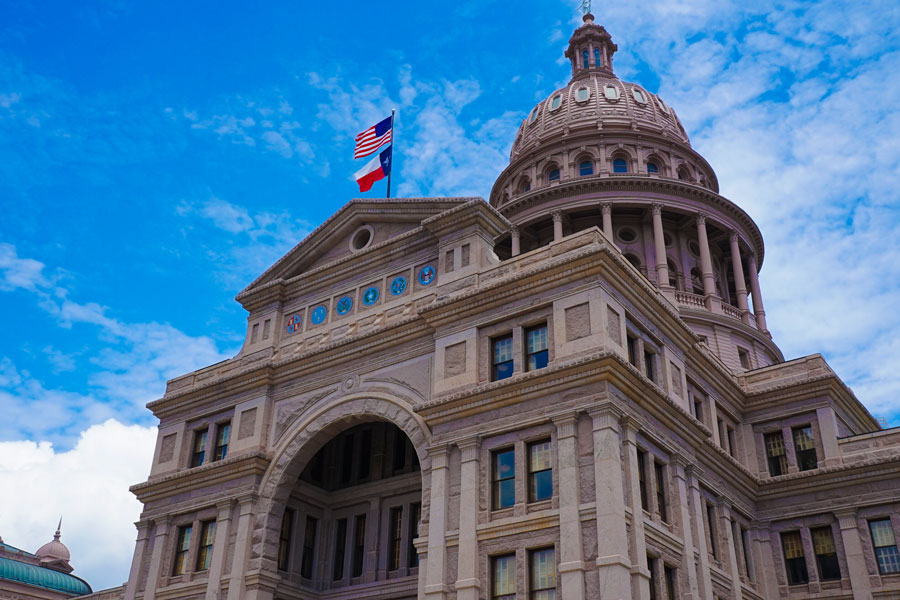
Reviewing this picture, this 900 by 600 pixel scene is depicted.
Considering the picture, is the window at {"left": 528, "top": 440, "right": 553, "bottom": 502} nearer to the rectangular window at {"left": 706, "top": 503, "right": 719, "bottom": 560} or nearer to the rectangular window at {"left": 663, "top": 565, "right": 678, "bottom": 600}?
the rectangular window at {"left": 663, "top": 565, "right": 678, "bottom": 600}

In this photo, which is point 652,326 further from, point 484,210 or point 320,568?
point 320,568

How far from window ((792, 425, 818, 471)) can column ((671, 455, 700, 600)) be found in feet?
31.8

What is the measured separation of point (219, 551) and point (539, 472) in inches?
584

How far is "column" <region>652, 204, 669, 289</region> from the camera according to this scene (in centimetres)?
5625

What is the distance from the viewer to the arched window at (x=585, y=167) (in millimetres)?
65000

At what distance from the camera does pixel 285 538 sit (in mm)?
37844

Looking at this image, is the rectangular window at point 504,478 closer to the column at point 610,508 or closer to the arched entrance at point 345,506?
the column at point 610,508

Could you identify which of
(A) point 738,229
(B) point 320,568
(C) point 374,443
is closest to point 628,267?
(C) point 374,443

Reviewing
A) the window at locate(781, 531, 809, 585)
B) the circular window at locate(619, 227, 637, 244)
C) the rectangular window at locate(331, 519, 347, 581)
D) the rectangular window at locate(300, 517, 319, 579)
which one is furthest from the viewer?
the circular window at locate(619, 227, 637, 244)

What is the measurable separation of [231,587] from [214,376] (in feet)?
34.7

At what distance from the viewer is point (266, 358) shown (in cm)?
4050

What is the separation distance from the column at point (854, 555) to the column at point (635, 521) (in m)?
A: 13.1

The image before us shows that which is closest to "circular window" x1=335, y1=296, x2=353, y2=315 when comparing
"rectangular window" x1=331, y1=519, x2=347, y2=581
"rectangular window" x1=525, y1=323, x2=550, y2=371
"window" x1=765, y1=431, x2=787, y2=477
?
"rectangular window" x1=331, y1=519, x2=347, y2=581

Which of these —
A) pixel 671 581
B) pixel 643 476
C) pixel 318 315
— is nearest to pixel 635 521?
pixel 643 476
